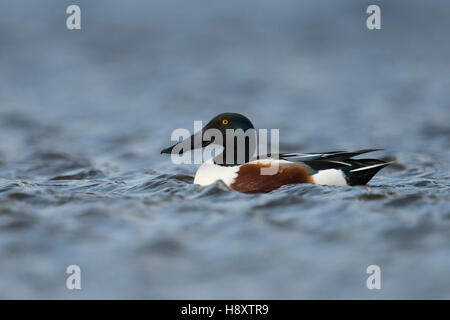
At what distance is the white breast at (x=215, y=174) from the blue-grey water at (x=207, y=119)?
255 millimetres

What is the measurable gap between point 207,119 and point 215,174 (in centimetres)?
481

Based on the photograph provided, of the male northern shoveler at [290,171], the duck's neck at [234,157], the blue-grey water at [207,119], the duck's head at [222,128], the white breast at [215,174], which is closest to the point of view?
the blue-grey water at [207,119]

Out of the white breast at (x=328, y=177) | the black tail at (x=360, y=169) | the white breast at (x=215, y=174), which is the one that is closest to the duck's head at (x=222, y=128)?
the white breast at (x=215, y=174)

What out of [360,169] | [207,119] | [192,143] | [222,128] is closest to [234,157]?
[222,128]

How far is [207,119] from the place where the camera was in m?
12.2

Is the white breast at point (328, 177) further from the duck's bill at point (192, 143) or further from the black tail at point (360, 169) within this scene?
the duck's bill at point (192, 143)

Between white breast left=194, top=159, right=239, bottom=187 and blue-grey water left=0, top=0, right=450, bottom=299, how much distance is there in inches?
10.0

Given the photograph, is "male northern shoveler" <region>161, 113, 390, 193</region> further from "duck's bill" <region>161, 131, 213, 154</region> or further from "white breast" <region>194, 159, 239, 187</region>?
"duck's bill" <region>161, 131, 213, 154</region>

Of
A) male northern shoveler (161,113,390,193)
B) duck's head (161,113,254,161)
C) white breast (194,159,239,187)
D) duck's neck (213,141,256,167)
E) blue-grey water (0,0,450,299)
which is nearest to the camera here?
blue-grey water (0,0,450,299)

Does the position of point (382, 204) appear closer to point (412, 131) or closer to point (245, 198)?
point (245, 198)

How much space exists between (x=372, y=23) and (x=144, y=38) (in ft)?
17.8

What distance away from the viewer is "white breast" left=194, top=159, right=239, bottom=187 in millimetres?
7359

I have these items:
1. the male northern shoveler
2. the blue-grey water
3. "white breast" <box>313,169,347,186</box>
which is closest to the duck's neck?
the male northern shoveler

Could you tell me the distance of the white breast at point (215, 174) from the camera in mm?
7359
